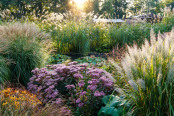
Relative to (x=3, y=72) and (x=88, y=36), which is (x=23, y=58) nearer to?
(x=3, y=72)

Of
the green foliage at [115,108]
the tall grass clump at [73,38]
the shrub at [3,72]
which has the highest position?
the tall grass clump at [73,38]

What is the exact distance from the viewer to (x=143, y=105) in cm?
181

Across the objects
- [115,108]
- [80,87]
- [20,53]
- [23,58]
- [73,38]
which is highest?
[73,38]

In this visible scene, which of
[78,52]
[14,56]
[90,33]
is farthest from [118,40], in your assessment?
[14,56]

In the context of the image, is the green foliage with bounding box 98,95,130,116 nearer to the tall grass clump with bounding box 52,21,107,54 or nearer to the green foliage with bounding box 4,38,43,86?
the green foliage with bounding box 4,38,43,86

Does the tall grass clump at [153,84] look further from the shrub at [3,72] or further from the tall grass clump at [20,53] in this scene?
the tall grass clump at [20,53]

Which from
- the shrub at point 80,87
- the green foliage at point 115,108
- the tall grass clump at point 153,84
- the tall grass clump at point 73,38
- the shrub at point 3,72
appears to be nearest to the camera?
the tall grass clump at point 153,84

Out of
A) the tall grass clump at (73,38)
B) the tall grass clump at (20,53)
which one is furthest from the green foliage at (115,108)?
the tall grass clump at (73,38)

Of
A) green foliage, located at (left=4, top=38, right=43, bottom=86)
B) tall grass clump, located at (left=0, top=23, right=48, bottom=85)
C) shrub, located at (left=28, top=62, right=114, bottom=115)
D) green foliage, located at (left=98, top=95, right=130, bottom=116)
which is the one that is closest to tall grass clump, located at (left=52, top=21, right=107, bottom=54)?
tall grass clump, located at (left=0, top=23, right=48, bottom=85)

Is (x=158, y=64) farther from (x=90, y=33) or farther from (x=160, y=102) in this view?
(x=90, y=33)

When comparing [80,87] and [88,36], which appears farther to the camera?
[88,36]

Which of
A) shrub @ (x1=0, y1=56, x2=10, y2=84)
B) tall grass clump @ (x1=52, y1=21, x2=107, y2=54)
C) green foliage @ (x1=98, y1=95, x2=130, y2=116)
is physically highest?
tall grass clump @ (x1=52, y1=21, x2=107, y2=54)

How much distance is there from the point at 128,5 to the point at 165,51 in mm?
51734

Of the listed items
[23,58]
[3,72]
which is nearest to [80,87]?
[3,72]
